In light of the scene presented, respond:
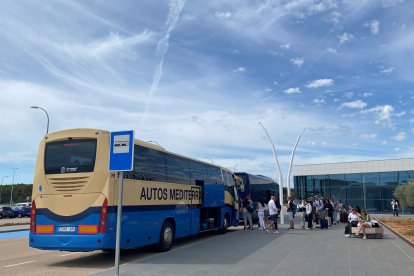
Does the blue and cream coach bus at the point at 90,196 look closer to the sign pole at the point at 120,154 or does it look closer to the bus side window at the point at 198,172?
the sign pole at the point at 120,154

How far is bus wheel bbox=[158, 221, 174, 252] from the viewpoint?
13.4 m

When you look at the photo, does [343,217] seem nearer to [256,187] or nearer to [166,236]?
[256,187]

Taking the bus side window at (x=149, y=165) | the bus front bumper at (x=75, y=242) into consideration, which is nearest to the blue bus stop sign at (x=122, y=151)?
the bus front bumper at (x=75, y=242)

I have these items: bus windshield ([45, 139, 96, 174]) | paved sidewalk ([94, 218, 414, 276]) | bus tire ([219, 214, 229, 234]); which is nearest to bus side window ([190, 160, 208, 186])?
paved sidewalk ([94, 218, 414, 276])

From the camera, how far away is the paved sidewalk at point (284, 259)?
9.51 m

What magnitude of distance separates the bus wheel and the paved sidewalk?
380 mm

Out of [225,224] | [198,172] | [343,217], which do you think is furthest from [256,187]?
[198,172]

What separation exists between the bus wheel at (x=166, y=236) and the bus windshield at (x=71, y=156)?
3.75m

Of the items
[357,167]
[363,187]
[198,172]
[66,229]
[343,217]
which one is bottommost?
[343,217]

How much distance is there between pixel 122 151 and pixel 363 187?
1817 inches

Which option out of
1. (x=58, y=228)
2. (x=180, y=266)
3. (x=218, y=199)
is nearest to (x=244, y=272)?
(x=180, y=266)

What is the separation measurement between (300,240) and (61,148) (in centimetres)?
975

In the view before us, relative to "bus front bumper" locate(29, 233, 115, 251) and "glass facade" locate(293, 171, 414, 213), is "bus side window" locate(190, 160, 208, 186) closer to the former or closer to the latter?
"bus front bumper" locate(29, 233, 115, 251)

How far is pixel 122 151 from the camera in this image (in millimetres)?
8812
